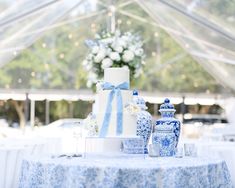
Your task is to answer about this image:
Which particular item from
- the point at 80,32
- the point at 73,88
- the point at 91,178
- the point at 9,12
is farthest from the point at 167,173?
the point at 73,88

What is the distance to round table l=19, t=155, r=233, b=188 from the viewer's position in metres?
3.32

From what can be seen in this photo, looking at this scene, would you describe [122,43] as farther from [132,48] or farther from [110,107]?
[110,107]

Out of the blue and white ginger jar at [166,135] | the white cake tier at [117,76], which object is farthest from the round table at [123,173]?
the white cake tier at [117,76]

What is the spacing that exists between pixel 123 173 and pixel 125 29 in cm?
1205

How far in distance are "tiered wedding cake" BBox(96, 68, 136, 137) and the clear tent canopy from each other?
12.0ft

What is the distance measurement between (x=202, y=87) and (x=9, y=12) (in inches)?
432

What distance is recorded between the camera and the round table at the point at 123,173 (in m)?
3.32

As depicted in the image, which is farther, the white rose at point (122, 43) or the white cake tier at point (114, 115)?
the white rose at point (122, 43)

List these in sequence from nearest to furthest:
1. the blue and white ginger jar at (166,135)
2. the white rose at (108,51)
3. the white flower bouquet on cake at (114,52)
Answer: the blue and white ginger jar at (166,135), the white flower bouquet on cake at (114,52), the white rose at (108,51)

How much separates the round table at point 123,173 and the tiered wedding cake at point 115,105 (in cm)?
42

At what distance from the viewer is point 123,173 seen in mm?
3316

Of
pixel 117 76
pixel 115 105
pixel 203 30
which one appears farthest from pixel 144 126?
pixel 203 30

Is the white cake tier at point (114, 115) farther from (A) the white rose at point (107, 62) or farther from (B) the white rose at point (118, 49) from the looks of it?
(B) the white rose at point (118, 49)

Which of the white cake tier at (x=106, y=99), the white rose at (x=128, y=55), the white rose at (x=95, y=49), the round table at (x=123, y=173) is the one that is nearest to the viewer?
the round table at (x=123, y=173)
